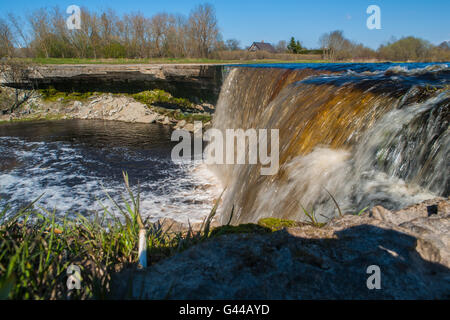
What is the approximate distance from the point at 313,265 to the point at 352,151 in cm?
224

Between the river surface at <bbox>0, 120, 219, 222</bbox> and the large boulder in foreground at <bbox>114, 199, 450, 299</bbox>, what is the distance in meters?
2.17

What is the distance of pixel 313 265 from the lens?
1322 mm

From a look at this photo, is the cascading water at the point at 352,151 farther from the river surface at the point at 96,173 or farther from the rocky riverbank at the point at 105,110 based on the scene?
the rocky riverbank at the point at 105,110

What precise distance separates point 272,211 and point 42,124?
17933 mm

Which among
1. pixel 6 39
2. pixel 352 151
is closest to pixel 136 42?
pixel 6 39

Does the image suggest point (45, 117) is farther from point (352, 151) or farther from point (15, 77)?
point (352, 151)

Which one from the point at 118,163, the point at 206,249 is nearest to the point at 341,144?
the point at 206,249

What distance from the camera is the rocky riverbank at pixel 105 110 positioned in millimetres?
17875

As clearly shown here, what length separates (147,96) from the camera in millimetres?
19203

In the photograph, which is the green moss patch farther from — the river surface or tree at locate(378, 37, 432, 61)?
tree at locate(378, 37, 432, 61)

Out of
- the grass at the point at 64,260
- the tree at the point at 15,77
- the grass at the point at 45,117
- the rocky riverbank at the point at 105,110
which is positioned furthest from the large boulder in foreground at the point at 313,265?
the tree at the point at 15,77

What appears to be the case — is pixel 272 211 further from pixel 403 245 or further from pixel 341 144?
pixel 403 245

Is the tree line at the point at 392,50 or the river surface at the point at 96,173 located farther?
the tree line at the point at 392,50

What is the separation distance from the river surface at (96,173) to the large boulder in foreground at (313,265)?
85.6 inches
